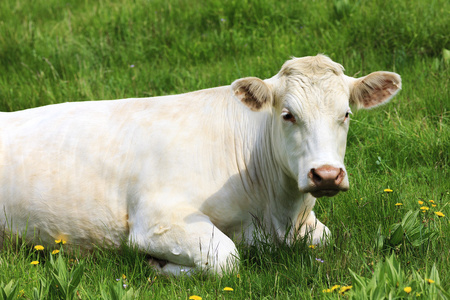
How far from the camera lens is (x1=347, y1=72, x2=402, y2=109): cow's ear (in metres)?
4.23

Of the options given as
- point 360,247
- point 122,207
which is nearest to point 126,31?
point 122,207

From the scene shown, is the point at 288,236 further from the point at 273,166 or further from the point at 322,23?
the point at 322,23

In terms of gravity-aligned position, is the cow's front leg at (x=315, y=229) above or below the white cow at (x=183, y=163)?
below

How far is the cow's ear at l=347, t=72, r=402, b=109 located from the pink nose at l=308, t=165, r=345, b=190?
85 centimetres

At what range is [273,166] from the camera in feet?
14.6

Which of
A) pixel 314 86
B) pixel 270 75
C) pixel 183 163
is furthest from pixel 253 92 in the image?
pixel 270 75

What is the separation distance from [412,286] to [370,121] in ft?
10.8

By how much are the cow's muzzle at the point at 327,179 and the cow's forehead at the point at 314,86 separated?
0.46 metres

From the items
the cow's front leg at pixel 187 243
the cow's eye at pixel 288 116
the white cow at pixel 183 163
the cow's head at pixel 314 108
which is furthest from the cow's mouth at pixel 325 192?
the cow's front leg at pixel 187 243

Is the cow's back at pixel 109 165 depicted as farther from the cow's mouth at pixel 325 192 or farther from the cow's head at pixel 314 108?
the cow's mouth at pixel 325 192

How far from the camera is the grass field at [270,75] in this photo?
364 cm

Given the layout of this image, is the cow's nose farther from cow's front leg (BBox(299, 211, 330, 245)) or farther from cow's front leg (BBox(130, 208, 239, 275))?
cow's front leg (BBox(299, 211, 330, 245))

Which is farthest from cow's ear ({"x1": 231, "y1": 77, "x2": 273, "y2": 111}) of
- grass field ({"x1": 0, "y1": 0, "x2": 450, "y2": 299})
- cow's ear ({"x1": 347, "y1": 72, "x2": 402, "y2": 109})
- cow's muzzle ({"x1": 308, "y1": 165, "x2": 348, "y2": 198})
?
grass field ({"x1": 0, "y1": 0, "x2": 450, "y2": 299})

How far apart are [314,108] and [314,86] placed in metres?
0.17
